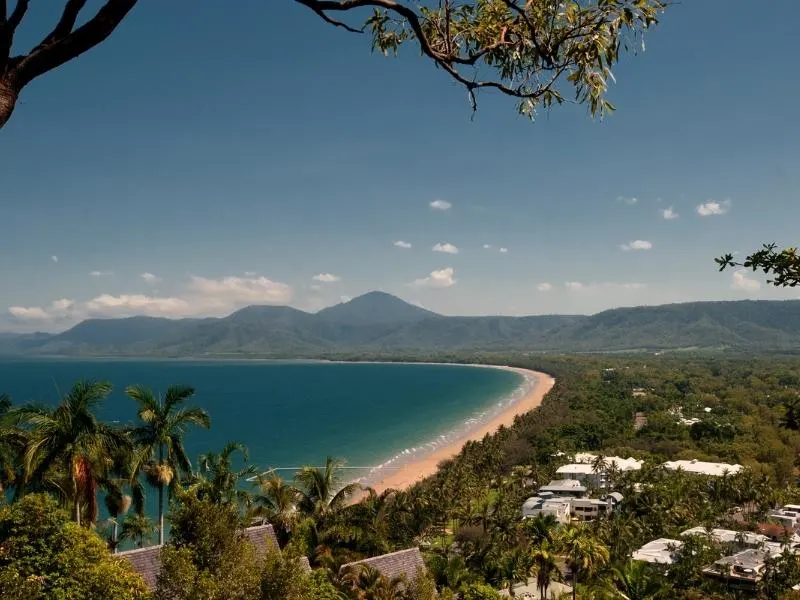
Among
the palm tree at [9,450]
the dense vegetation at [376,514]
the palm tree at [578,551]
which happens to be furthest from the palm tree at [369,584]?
the palm tree at [9,450]

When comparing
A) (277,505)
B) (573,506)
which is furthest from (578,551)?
(573,506)

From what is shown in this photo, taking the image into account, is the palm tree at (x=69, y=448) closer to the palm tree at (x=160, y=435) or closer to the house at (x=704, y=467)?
the palm tree at (x=160, y=435)

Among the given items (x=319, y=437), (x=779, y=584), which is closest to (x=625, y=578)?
(x=779, y=584)

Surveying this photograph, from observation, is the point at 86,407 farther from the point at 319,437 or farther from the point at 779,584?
the point at 319,437

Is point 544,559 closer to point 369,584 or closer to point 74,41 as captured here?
point 369,584

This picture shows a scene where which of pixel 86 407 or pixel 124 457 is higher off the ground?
pixel 86 407
